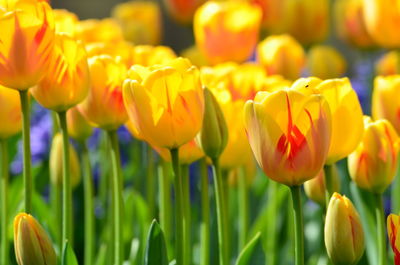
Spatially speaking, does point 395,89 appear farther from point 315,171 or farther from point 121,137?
point 121,137

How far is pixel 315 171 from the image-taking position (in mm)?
984

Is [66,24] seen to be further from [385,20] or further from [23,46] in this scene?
[385,20]

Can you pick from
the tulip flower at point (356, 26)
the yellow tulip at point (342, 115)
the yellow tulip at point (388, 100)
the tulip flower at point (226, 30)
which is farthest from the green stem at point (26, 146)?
the tulip flower at point (356, 26)

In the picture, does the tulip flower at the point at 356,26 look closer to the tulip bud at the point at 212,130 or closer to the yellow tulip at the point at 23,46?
the tulip bud at the point at 212,130

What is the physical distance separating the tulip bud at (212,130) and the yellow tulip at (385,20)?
720 mm

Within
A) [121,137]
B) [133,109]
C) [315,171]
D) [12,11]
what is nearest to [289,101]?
[315,171]

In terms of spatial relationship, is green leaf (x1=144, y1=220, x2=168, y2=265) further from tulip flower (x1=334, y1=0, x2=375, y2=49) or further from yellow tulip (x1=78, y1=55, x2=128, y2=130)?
tulip flower (x1=334, y1=0, x2=375, y2=49)

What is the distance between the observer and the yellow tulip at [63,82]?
1135 mm

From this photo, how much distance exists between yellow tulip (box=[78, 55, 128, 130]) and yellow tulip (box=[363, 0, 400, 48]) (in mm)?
706

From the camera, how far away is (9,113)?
124cm

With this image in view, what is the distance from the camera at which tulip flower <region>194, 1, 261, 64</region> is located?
1.78 m

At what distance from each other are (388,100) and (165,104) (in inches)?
16.2

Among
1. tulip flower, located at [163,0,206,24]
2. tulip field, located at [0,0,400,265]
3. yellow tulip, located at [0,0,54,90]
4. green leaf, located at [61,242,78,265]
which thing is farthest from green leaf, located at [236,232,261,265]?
tulip flower, located at [163,0,206,24]

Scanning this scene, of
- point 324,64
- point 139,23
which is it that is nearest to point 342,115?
point 324,64
